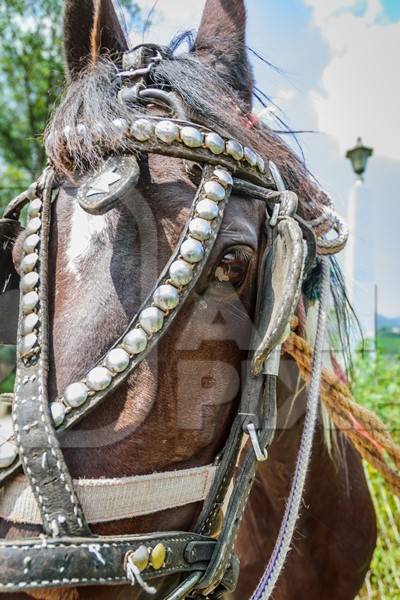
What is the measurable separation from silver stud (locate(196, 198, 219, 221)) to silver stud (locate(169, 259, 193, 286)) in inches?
6.0

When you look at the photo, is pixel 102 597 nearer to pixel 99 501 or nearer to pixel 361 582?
pixel 99 501

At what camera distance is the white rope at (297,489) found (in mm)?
1864

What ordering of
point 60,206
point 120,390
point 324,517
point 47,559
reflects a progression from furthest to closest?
point 324,517, point 60,206, point 120,390, point 47,559

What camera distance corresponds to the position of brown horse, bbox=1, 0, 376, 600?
1528 millimetres

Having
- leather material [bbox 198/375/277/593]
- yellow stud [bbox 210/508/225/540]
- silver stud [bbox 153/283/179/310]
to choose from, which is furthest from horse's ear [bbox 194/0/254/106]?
yellow stud [bbox 210/508/225/540]

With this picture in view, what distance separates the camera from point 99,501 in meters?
1.46

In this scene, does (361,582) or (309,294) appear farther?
(361,582)

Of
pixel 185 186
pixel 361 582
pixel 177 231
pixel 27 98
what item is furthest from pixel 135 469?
pixel 27 98

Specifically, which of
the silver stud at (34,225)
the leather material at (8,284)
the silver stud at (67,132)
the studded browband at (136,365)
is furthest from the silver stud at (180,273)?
the leather material at (8,284)

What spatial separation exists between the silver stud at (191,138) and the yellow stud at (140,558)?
1.09 metres

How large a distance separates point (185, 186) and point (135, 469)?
800mm

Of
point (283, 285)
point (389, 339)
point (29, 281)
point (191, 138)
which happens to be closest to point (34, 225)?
point (29, 281)

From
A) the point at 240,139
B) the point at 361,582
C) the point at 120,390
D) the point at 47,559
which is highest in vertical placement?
the point at 240,139

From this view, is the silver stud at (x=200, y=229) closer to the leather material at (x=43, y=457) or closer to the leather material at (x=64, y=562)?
the leather material at (x=43, y=457)
